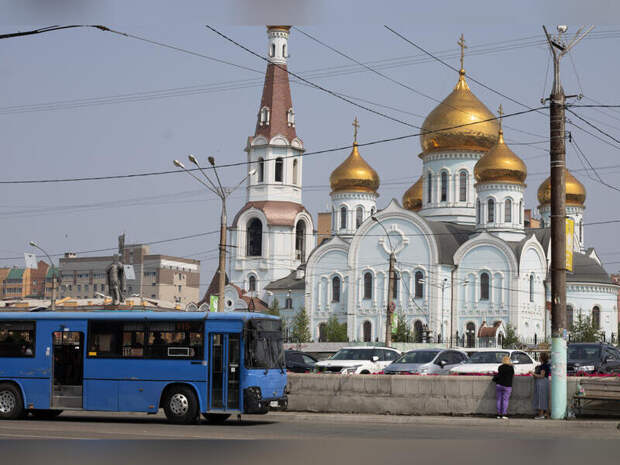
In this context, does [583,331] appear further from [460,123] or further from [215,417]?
[215,417]

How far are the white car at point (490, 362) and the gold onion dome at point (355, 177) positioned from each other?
51634 millimetres

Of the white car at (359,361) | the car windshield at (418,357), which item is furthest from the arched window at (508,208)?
the car windshield at (418,357)

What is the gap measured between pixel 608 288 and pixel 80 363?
5831 cm

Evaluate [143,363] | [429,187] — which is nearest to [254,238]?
[429,187]

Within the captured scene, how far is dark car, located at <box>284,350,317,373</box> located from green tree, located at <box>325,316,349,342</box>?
1482 inches

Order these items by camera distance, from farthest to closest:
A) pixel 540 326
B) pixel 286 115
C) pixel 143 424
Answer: pixel 286 115
pixel 540 326
pixel 143 424

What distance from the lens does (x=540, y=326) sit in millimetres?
69188

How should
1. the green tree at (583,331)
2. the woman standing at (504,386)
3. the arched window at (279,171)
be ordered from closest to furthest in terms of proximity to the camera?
the woman standing at (504,386) < the green tree at (583,331) < the arched window at (279,171)

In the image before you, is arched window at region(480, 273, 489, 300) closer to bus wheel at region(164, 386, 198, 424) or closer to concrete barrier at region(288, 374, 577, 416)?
concrete barrier at region(288, 374, 577, 416)

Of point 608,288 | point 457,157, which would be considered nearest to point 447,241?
point 457,157

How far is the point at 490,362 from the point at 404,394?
7202 millimetres

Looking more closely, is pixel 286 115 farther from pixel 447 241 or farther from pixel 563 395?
pixel 563 395

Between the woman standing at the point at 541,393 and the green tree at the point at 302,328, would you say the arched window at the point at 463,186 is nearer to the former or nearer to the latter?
the green tree at the point at 302,328

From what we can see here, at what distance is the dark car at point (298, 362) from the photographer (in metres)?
31.6
